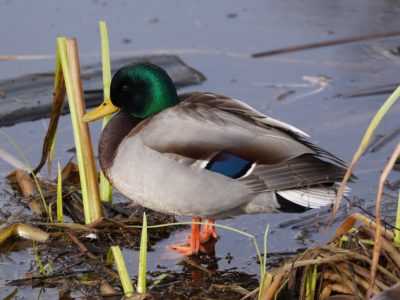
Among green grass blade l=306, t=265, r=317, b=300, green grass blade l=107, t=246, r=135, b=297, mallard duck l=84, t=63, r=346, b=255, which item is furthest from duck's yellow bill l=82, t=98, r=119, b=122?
green grass blade l=306, t=265, r=317, b=300

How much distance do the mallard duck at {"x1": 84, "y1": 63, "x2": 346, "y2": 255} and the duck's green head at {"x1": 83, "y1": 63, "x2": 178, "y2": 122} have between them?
5.8 inches

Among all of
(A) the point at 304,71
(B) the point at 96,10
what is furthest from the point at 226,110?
(B) the point at 96,10

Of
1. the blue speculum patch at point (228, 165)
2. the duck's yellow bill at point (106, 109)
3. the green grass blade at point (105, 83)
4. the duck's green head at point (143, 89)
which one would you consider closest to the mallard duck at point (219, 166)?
the blue speculum patch at point (228, 165)

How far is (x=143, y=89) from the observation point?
173 inches

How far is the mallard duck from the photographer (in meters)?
4.12

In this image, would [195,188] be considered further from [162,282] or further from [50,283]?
[50,283]

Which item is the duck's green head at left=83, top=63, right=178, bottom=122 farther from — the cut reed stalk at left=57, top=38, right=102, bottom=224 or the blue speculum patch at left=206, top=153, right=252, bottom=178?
the blue speculum patch at left=206, top=153, right=252, bottom=178

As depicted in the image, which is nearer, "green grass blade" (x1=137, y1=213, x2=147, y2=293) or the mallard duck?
"green grass blade" (x1=137, y1=213, x2=147, y2=293)

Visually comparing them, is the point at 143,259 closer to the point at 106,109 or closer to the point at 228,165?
the point at 228,165

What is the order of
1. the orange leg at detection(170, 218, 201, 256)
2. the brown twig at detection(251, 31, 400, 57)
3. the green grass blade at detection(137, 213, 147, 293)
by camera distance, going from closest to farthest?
1. the green grass blade at detection(137, 213, 147, 293)
2. the orange leg at detection(170, 218, 201, 256)
3. the brown twig at detection(251, 31, 400, 57)

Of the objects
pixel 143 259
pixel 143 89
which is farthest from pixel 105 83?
pixel 143 259

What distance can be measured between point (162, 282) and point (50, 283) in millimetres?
471

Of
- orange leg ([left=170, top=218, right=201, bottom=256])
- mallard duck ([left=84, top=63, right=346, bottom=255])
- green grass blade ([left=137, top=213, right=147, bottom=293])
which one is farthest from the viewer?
orange leg ([left=170, top=218, right=201, bottom=256])

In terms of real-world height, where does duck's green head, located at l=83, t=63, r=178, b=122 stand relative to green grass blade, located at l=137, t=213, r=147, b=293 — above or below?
above
